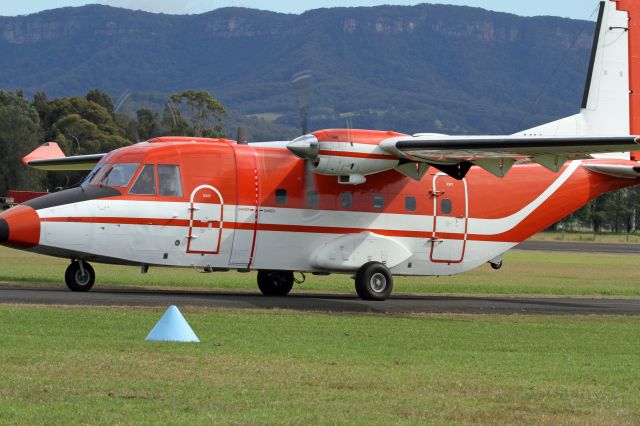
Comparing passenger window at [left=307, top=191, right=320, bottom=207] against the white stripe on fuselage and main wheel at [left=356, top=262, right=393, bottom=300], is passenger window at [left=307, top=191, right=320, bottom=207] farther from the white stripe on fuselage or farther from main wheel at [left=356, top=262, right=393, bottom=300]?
main wheel at [left=356, top=262, right=393, bottom=300]

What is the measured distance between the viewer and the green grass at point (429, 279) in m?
30.3

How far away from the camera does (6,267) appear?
35.1 metres

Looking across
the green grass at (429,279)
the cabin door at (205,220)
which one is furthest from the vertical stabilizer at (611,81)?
the cabin door at (205,220)

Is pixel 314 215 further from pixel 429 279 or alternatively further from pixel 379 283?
pixel 429 279

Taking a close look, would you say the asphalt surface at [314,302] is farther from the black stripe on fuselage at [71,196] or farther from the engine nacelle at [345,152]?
the engine nacelle at [345,152]

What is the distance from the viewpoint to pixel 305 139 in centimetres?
2386

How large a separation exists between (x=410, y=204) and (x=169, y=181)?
6064mm

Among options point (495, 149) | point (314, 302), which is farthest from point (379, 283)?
point (495, 149)

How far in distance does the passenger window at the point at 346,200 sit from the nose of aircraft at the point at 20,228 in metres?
7.11

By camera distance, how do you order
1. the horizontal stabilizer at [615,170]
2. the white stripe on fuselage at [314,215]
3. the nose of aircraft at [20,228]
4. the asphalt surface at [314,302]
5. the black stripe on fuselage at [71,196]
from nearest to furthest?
the asphalt surface at [314,302] < the nose of aircraft at [20,228] < the black stripe on fuselage at [71,196] < the white stripe on fuselage at [314,215] < the horizontal stabilizer at [615,170]

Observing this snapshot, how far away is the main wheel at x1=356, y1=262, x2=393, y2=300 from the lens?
24.5 m

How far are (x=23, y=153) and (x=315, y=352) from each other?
85636 millimetres

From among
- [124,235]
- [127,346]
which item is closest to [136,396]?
[127,346]

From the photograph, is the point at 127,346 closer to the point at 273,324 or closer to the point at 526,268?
the point at 273,324
